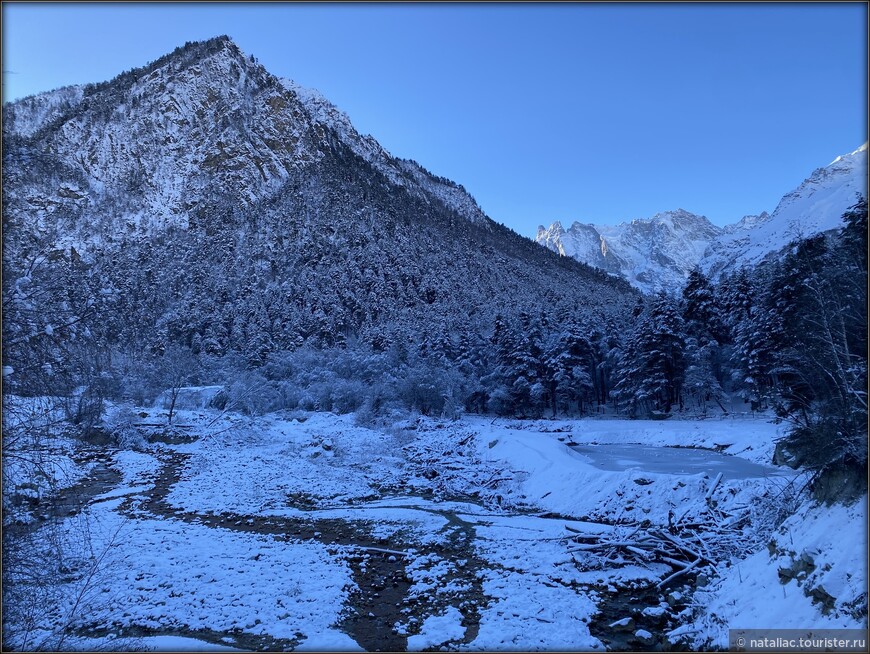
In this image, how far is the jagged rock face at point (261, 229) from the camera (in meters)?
90.5

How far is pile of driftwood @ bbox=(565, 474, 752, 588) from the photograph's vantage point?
35.8 feet

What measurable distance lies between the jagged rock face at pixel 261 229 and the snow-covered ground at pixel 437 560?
47751mm

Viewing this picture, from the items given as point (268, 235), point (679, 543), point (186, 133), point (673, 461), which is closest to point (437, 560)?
point (679, 543)

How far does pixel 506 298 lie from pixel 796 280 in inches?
3398

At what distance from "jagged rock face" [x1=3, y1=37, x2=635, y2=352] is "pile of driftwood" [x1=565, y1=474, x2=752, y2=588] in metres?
52.9

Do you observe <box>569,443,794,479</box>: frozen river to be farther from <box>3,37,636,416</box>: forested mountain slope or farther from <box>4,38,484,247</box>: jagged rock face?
<box>4,38,484,247</box>: jagged rock face

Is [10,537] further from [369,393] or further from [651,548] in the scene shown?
[369,393]

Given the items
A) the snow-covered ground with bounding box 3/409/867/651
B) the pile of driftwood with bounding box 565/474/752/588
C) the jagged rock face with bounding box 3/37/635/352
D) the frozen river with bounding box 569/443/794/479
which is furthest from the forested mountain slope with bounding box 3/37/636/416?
the pile of driftwood with bounding box 565/474/752/588

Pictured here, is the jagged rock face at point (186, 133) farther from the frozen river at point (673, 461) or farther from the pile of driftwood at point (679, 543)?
the pile of driftwood at point (679, 543)

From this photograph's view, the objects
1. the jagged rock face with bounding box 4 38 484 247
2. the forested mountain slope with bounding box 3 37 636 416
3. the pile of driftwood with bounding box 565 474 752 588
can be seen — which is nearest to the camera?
the pile of driftwood with bounding box 565 474 752 588

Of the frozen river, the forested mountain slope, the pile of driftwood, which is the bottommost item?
the frozen river

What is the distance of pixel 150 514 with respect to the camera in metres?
16.2

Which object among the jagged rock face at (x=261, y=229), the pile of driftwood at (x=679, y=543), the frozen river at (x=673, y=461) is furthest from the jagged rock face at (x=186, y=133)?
the pile of driftwood at (x=679, y=543)

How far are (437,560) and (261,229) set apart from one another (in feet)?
398
